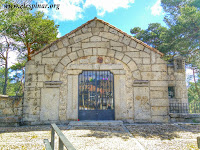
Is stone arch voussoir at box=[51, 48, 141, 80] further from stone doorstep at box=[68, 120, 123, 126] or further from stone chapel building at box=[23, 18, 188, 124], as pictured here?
stone doorstep at box=[68, 120, 123, 126]

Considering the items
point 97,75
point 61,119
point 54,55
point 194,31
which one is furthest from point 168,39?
point 61,119

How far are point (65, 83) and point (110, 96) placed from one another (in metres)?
1.98

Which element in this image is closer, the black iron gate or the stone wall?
the stone wall

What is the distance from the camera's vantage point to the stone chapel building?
20.9 ft

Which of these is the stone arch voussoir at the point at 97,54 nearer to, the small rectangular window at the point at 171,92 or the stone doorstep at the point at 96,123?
the stone doorstep at the point at 96,123

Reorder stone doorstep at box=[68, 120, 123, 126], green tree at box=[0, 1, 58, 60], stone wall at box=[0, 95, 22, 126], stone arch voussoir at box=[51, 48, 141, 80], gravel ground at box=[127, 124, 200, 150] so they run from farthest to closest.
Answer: green tree at box=[0, 1, 58, 60]
stone arch voussoir at box=[51, 48, 141, 80]
stone wall at box=[0, 95, 22, 126]
stone doorstep at box=[68, 120, 123, 126]
gravel ground at box=[127, 124, 200, 150]

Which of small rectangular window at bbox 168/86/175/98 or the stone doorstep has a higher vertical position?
small rectangular window at bbox 168/86/175/98

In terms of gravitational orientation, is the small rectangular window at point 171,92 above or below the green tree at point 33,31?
below

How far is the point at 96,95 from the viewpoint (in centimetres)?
664

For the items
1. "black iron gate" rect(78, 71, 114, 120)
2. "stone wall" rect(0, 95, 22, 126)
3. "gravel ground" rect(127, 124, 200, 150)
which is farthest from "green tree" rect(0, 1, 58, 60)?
"gravel ground" rect(127, 124, 200, 150)

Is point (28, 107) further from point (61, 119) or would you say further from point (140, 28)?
point (140, 28)

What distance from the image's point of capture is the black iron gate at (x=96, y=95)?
6.52m

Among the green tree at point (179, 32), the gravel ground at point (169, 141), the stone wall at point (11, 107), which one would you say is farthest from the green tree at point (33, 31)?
the gravel ground at point (169, 141)

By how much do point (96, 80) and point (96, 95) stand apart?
641 mm
